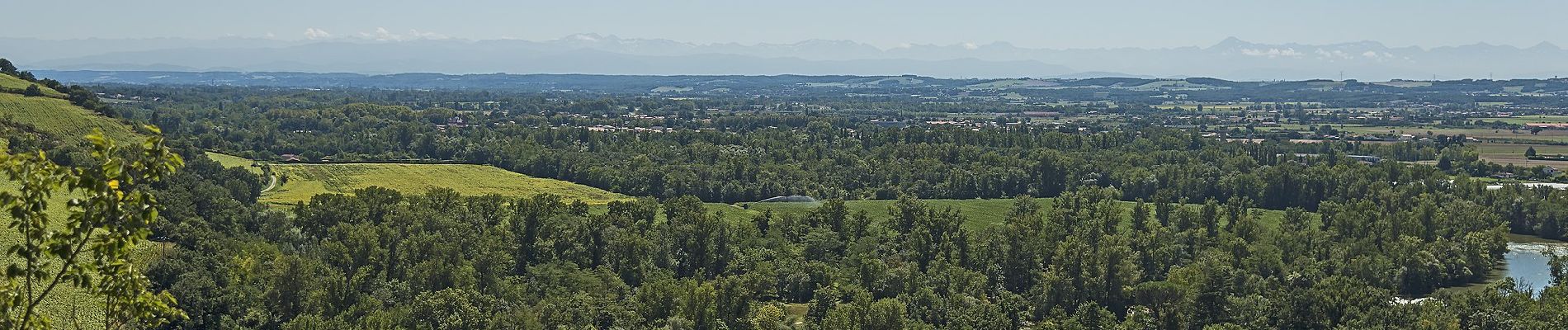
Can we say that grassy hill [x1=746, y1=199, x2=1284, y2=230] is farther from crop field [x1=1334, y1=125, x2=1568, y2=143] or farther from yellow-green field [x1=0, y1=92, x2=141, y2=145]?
crop field [x1=1334, y1=125, x2=1568, y2=143]

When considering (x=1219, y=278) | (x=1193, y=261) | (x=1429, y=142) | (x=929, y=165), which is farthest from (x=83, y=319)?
(x=1429, y=142)

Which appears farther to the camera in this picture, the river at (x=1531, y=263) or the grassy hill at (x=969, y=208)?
the grassy hill at (x=969, y=208)

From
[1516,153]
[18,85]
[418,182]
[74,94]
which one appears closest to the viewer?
[418,182]

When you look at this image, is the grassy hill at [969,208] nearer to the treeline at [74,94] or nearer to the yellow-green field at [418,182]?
the yellow-green field at [418,182]

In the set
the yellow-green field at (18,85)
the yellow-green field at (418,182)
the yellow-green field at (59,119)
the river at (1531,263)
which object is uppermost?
the yellow-green field at (18,85)

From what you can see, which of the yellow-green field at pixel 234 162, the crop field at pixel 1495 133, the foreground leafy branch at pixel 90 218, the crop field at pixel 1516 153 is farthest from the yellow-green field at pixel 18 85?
the crop field at pixel 1495 133

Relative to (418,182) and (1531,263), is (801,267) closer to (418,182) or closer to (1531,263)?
(1531,263)

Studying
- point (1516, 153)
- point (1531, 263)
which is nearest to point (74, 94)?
point (1531, 263)
